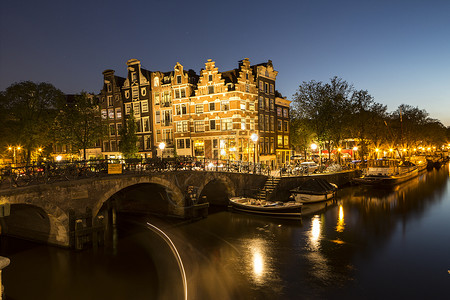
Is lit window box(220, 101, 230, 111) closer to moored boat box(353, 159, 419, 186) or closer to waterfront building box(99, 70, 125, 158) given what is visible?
waterfront building box(99, 70, 125, 158)

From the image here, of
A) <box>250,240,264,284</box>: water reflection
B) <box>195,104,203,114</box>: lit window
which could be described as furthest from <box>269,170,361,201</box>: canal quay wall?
<box>195,104,203,114</box>: lit window

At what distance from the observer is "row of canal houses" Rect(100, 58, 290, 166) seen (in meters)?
49.3

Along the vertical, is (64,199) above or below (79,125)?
below

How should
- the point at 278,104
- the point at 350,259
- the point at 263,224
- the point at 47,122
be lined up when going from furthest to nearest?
the point at 278,104 → the point at 47,122 → the point at 263,224 → the point at 350,259

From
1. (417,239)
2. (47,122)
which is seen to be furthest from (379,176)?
(47,122)

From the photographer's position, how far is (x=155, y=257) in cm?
2014

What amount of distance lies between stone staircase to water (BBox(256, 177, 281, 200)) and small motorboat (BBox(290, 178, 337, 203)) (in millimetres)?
2347

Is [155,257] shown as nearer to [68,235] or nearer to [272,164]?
[68,235]

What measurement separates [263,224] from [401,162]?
54.3 m

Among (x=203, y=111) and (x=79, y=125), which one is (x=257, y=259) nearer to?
(x=79, y=125)

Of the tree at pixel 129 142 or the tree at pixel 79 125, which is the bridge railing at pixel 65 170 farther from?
the tree at pixel 129 142

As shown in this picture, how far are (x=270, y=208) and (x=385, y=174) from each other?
110 ft

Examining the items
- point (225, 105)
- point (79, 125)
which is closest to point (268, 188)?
point (225, 105)

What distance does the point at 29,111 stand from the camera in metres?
45.1
